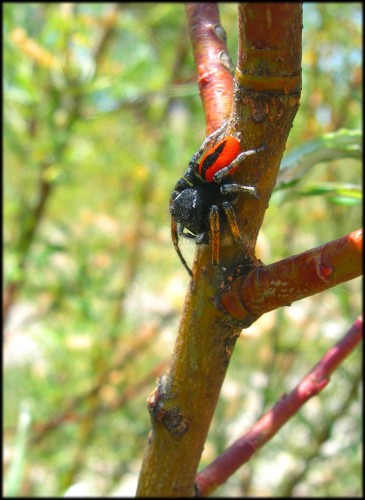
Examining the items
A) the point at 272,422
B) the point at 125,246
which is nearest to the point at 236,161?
the point at 272,422

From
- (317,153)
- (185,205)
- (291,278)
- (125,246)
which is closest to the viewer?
(291,278)

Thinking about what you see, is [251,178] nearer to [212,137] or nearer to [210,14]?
[212,137]

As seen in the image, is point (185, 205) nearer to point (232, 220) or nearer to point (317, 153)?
point (232, 220)

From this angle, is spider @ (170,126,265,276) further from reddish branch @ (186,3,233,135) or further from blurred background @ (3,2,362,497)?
blurred background @ (3,2,362,497)

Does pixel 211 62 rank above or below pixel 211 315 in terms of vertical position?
above

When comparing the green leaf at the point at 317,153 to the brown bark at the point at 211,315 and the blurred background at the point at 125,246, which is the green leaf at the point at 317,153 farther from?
the blurred background at the point at 125,246
